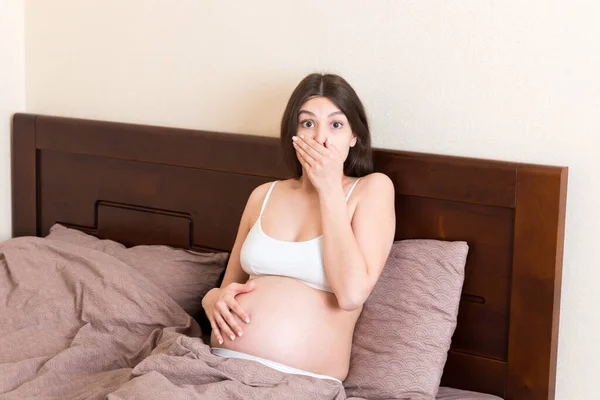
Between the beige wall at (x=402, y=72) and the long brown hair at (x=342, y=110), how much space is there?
0.49 feet

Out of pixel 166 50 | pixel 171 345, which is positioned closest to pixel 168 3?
pixel 166 50

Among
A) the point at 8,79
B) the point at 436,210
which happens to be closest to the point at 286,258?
the point at 436,210

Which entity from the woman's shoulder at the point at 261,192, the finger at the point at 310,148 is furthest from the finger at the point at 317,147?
the woman's shoulder at the point at 261,192

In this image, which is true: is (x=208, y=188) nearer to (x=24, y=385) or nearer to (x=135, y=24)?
(x=135, y=24)

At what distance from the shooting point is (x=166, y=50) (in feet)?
8.75

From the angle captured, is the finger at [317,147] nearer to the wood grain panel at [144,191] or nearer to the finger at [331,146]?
the finger at [331,146]

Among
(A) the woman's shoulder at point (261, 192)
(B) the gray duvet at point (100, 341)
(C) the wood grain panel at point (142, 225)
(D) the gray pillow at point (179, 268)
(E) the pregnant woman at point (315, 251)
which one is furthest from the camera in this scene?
(C) the wood grain panel at point (142, 225)

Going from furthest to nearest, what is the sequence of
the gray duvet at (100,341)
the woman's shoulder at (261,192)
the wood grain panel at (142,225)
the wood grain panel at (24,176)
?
the wood grain panel at (24,176)
the wood grain panel at (142,225)
the woman's shoulder at (261,192)
the gray duvet at (100,341)

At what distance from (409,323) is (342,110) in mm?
513

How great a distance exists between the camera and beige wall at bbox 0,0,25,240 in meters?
2.91

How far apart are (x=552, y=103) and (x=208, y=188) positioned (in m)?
1.00

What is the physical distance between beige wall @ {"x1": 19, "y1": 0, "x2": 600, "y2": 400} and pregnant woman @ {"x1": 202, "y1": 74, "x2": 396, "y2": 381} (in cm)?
20

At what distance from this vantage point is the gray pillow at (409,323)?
1981 millimetres

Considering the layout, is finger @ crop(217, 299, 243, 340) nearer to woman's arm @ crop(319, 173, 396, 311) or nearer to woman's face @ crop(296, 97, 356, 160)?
woman's arm @ crop(319, 173, 396, 311)
